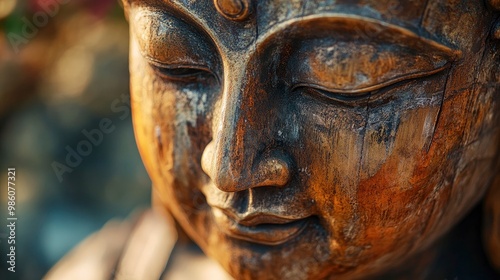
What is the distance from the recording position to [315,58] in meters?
0.81

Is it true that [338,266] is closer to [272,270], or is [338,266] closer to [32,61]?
[272,270]

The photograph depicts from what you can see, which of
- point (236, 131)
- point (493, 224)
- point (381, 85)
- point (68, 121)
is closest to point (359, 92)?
point (381, 85)

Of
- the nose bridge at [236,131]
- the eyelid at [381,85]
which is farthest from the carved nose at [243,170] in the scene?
the eyelid at [381,85]

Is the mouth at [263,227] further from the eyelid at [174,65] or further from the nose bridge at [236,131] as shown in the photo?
the eyelid at [174,65]

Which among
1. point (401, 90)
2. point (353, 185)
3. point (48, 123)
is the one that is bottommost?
point (48, 123)

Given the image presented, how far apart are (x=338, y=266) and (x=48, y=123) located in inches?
46.1

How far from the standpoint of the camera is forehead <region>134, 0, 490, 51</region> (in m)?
0.78

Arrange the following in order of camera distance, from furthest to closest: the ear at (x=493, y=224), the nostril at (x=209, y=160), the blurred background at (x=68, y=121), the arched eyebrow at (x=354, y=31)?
the blurred background at (x=68, y=121), the ear at (x=493, y=224), the nostril at (x=209, y=160), the arched eyebrow at (x=354, y=31)

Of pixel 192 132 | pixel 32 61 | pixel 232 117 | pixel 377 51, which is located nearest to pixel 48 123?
pixel 32 61

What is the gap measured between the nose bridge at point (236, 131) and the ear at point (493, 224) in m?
0.43

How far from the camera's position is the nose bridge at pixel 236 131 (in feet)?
2.77

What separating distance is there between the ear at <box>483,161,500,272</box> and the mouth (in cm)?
A: 33

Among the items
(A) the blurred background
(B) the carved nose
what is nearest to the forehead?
(B) the carved nose

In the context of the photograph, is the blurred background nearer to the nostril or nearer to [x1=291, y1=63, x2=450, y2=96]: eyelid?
the nostril
